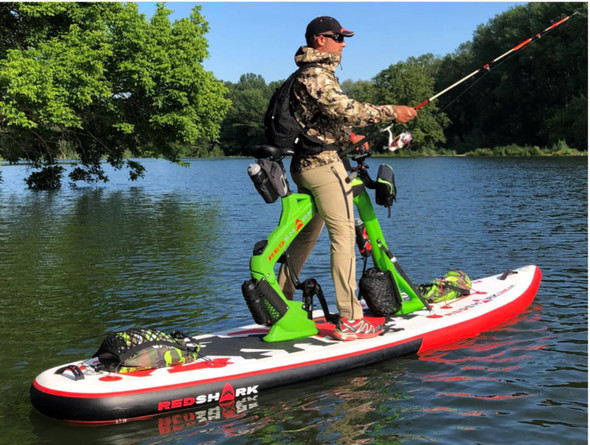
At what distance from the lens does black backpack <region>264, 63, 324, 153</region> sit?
21.6 ft

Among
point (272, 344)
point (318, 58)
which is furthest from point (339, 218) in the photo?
point (318, 58)

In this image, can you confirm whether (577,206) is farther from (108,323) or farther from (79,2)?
(79,2)

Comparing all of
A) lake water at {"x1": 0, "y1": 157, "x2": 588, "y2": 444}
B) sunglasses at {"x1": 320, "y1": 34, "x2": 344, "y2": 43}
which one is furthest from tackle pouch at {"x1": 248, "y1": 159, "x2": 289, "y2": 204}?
lake water at {"x1": 0, "y1": 157, "x2": 588, "y2": 444}

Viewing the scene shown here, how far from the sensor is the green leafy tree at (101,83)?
2883cm

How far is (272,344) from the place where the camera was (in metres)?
6.73

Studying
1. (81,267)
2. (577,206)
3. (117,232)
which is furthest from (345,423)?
(577,206)

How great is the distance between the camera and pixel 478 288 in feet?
29.9

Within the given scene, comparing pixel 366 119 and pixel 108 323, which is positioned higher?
pixel 366 119

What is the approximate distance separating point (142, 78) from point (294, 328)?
2927 centimetres

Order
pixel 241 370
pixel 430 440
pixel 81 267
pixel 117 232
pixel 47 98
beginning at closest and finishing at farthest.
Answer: pixel 430 440 → pixel 241 370 → pixel 81 267 → pixel 117 232 → pixel 47 98

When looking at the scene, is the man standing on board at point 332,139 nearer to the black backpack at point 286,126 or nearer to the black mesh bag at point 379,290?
the black backpack at point 286,126

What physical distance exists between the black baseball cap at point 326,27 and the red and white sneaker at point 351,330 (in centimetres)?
276

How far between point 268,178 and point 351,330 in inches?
67.3

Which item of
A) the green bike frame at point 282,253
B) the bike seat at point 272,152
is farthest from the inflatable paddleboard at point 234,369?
the bike seat at point 272,152
